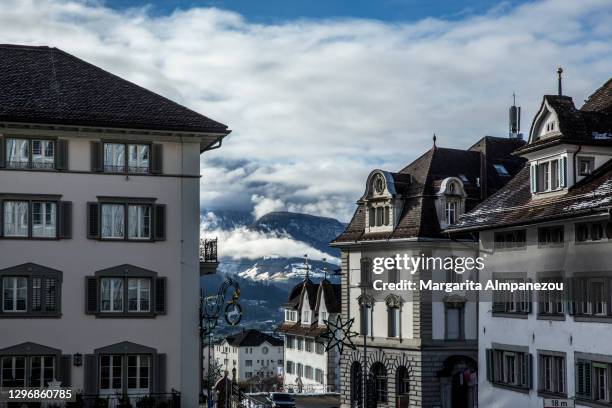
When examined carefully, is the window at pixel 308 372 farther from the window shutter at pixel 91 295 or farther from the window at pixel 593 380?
the window at pixel 593 380

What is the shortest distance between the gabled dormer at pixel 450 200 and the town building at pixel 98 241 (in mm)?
30891

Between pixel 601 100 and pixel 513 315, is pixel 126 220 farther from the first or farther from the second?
pixel 601 100

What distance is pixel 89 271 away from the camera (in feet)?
158

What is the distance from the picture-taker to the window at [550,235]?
48312mm

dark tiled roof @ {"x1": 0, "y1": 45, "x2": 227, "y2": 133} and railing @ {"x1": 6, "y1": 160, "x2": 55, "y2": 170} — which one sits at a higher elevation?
dark tiled roof @ {"x1": 0, "y1": 45, "x2": 227, "y2": 133}

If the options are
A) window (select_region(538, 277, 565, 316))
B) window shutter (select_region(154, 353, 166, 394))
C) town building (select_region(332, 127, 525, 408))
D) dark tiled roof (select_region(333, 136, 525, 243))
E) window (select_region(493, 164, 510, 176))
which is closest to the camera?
window shutter (select_region(154, 353, 166, 394))

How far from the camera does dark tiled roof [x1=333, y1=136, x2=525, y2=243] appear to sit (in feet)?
254

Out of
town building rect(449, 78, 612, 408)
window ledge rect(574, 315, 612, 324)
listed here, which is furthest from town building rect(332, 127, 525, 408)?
window ledge rect(574, 315, 612, 324)

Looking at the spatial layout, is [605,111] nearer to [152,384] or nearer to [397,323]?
[152,384]

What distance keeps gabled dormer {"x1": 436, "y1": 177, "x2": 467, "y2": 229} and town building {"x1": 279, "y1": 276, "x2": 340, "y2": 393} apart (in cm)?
3426

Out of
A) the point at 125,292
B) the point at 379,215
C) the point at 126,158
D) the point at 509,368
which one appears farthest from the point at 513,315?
the point at 379,215

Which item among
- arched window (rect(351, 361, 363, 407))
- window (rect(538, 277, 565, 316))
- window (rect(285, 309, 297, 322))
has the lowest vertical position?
arched window (rect(351, 361, 363, 407))

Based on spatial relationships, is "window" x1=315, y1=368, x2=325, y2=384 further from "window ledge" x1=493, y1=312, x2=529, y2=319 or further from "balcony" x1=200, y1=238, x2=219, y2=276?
"balcony" x1=200, y1=238, x2=219, y2=276

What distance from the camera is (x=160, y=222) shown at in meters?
49.4
